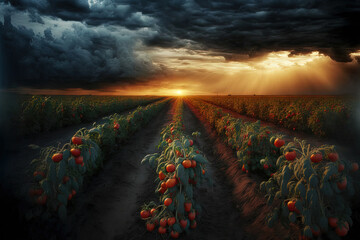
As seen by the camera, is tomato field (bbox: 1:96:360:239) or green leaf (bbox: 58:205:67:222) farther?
green leaf (bbox: 58:205:67:222)

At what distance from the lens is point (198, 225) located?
150 inches

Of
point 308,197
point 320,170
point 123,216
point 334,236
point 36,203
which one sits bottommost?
point 123,216

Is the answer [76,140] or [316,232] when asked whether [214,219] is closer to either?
[316,232]

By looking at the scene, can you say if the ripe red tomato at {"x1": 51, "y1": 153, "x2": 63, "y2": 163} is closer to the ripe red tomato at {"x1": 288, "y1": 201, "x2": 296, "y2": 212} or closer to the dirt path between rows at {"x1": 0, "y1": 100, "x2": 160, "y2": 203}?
the dirt path between rows at {"x1": 0, "y1": 100, "x2": 160, "y2": 203}

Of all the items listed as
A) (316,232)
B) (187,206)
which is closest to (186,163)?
(187,206)

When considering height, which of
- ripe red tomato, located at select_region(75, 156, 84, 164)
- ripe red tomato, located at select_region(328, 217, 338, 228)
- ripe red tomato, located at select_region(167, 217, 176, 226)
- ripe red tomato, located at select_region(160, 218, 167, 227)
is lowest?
ripe red tomato, located at select_region(160, 218, 167, 227)

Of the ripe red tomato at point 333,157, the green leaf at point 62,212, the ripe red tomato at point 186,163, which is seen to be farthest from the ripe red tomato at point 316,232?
the green leaf at point 62,212

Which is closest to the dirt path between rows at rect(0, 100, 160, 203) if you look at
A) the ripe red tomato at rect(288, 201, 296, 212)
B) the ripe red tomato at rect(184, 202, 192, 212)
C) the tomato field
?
the tomato field

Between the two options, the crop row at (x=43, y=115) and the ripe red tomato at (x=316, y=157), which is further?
the crop row at (x=43, y=115)

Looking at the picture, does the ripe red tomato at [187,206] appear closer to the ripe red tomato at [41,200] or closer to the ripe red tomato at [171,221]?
the ripe red tomato at [171,221]

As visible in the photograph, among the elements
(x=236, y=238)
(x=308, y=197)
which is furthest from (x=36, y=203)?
(x=308, y=197)

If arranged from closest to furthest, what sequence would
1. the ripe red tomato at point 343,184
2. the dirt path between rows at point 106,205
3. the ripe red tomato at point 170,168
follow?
the ripe red tomato at point 343,184 → the ripe red tomato at point 170,168 → the dirt path between rows at point 106,205

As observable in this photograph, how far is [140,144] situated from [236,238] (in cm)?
717

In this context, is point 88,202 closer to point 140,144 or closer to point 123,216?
point 123,216
